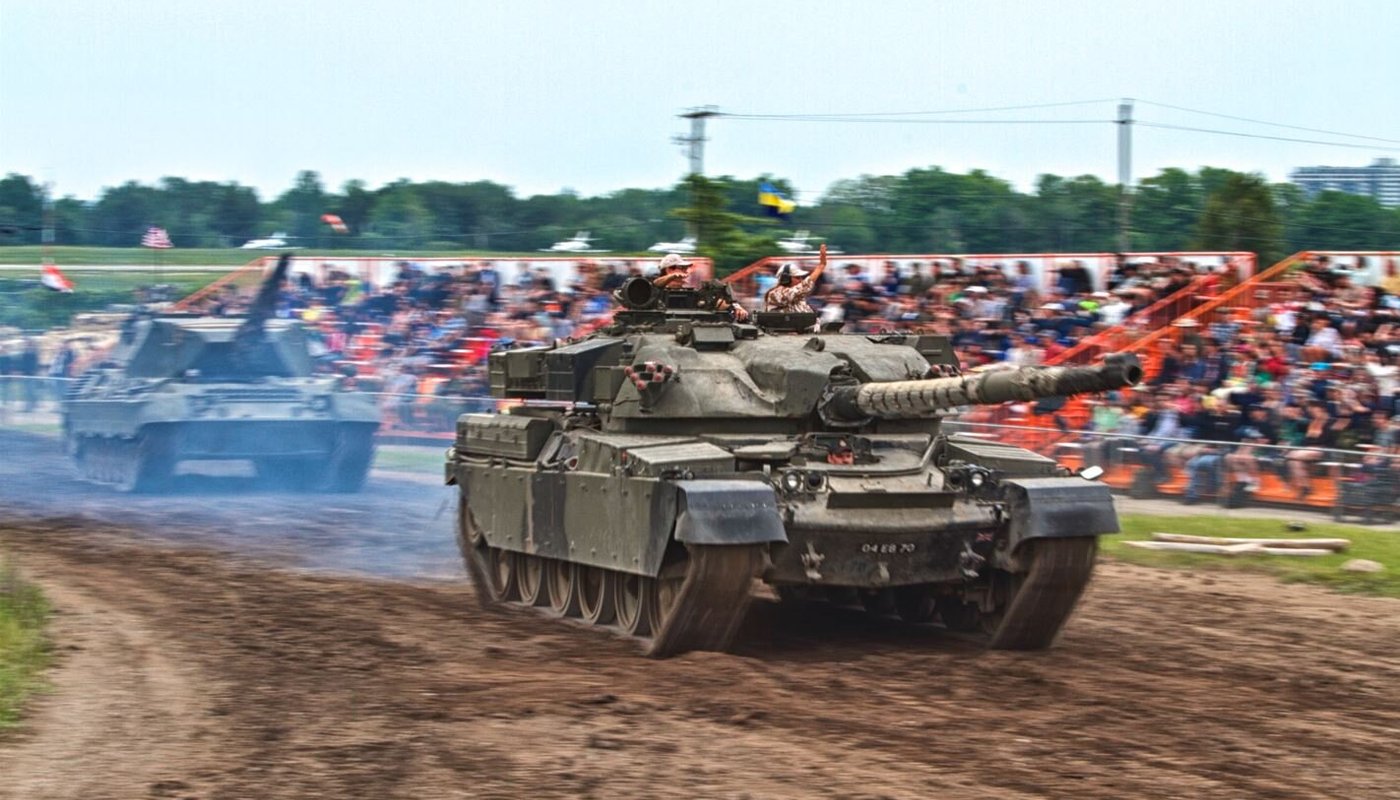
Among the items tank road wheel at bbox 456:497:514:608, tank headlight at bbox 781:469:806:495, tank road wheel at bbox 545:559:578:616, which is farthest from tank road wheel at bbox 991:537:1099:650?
tank road wheel at bbox 456:497:514:608

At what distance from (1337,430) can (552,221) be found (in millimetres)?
23322

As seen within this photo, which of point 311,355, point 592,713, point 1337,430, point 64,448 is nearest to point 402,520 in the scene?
point 311,355

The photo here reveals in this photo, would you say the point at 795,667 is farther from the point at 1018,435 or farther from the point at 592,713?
the point at 1018,435

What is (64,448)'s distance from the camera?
89.7ft

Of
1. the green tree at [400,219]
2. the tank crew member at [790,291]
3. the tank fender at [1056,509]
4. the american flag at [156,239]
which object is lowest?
the tank fender at [1056,509]

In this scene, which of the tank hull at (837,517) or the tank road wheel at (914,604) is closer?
the tank hull at (837,517)

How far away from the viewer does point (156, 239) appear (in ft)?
106

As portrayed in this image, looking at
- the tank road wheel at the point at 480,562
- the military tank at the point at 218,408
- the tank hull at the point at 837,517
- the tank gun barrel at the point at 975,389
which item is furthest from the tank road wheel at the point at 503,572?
the military tank at the point at 218,408

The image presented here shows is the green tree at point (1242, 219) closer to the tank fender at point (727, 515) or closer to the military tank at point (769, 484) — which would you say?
the military tank at point (769, 484)

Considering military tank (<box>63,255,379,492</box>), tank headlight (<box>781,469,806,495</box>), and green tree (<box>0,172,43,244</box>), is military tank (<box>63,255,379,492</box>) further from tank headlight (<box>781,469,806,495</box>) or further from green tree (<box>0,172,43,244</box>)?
tank headlight (<box>781,469,806,495</box>)

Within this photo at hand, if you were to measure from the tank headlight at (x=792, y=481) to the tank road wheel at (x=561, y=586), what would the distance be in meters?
2.90

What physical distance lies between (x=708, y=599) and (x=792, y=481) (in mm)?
1080

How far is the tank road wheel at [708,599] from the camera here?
1224 cm

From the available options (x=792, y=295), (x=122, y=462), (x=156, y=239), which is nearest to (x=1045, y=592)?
(x=792, y=295)
